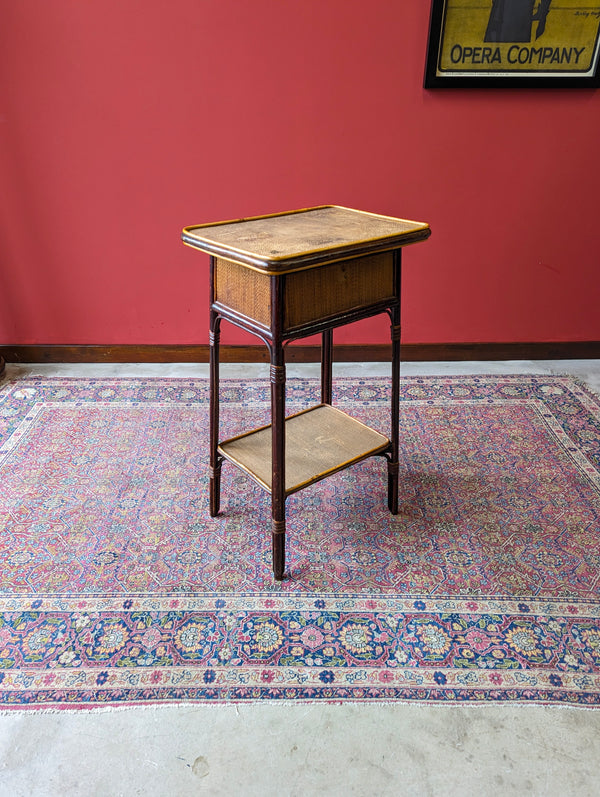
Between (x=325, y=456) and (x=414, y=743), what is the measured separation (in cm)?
92

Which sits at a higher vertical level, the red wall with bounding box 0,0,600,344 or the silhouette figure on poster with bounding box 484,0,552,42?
the silhouette figure on poster with bounding box 484,0,552,42

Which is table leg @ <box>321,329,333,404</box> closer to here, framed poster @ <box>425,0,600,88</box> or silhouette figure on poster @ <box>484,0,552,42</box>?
framed poster @ <box>425,0,600,88</box>

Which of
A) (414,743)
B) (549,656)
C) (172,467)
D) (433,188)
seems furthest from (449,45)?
(414,743)

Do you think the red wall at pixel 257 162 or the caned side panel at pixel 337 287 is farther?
the red wall at pixel 257 162

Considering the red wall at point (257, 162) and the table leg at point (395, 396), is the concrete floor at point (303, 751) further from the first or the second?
the red wall at point (257, 162)

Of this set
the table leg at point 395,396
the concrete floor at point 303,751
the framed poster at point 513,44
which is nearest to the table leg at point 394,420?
the table leg at point 395,396

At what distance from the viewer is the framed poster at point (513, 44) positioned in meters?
2.94

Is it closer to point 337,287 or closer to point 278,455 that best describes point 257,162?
point 337,287

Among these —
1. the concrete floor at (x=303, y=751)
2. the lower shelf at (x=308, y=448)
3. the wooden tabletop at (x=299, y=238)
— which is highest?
the wooden tabletop at (x=299, y=238)

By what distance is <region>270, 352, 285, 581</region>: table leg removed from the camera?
1774mm

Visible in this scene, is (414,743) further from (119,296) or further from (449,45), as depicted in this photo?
(449,45)

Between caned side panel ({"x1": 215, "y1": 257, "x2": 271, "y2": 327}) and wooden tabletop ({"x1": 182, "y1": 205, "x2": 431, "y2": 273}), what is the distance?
0.09m

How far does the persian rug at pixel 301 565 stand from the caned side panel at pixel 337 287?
833mm

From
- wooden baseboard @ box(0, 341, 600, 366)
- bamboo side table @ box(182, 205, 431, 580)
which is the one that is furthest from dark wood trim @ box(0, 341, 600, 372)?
bamboo side table @ box(182, 205, 431, 580)
